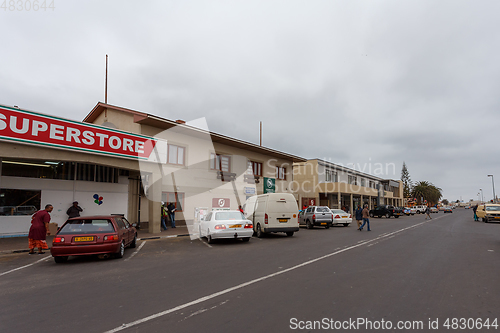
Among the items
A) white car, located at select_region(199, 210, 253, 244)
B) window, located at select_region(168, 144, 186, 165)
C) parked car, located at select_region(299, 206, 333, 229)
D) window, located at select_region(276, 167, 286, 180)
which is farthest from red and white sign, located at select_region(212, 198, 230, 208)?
white car, located at select_region(199, 210, 253, 244)

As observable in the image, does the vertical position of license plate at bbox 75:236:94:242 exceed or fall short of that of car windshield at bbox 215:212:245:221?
it falls short

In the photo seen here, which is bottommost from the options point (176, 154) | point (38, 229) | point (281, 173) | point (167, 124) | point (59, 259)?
point (59, 259)

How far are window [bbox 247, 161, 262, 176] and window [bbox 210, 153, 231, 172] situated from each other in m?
2.60

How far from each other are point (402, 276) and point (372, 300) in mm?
2119

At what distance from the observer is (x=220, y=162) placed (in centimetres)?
2377

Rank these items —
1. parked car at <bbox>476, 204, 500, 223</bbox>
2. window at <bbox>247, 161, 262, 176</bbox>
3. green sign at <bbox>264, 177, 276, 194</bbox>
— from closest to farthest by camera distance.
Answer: parked car at <bbox>476, 204, 500, 223</bbox> → window at <bbox>247, 161, 262, 176</bbox> → green sign at <bbox>264, 177, 276, 194</bbox>

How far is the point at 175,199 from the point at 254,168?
28.4 ft

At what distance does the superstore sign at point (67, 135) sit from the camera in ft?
38.3

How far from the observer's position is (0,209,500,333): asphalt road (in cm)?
421

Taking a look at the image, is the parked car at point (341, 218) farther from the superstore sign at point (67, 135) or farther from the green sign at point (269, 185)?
the superstore sign at point (67, 135)

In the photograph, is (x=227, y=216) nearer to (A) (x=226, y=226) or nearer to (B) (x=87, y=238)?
(A) (x=226, y=226)

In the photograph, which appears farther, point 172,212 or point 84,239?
point 172,212

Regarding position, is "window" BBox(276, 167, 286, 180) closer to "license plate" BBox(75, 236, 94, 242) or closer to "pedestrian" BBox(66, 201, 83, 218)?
"pedestrian" BBox(66, 201, 83, 218)

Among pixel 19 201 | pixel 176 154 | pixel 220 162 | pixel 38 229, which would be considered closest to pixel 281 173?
pixel 220 162
